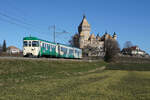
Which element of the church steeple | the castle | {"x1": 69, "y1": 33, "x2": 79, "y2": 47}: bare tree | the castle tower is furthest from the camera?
the church steeple

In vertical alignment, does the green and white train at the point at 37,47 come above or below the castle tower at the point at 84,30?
below

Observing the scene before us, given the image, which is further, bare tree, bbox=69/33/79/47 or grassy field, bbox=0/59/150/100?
bare tree, bbox=69/33/79/47

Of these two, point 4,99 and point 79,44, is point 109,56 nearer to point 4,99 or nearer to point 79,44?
point 79,44

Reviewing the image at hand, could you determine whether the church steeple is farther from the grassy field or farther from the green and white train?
the grassy field

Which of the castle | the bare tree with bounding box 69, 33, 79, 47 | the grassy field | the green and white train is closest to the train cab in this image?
the green and white train

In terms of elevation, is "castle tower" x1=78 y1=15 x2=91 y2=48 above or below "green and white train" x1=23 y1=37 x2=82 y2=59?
above

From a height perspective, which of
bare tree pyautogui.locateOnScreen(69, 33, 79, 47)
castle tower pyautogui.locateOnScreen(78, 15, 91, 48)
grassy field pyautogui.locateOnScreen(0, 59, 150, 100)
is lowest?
grassy field pyautogui.locateOnScreen(0, 59, 150, 100)

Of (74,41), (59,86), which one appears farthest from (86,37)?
(59,86)

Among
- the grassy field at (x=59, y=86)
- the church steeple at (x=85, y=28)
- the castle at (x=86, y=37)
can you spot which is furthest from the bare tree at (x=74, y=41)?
the grassy field at (x=59, y=86)

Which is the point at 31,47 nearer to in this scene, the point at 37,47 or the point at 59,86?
the point at 37,47

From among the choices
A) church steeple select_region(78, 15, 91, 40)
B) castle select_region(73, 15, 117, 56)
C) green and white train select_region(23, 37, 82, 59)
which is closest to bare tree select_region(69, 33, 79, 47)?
castle select_region(73, 15, 117, 56)

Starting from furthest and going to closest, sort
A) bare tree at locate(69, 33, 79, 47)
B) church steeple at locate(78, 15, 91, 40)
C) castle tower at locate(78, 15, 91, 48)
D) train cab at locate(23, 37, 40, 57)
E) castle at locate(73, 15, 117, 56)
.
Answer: church steeple at locate(78, 15, 91, 40), castle tower at locate(78, 15, 91, 48), castle at locate(73, 15, 117, 56), bare tree at locate(69, 33, 79, 47), train cab at locate(23, 37, 40, 57)

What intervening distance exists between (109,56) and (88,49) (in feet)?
151

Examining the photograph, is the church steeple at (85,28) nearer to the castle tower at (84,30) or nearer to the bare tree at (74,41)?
the castle tower at (84,30)
